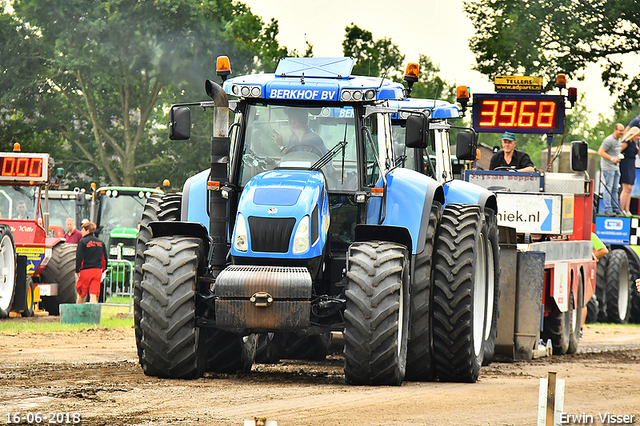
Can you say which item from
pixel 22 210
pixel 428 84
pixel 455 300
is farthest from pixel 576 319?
pixel 428 84

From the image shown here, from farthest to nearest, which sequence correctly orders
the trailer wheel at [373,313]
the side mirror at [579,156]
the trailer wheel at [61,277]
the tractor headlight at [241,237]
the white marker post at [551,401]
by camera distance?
the trailer wheel at [61,277] < the side mirror at [579,156] < the tractor headlight at [241,237] < the trailer wheel at [373,313] < the white marker post at [551,401]

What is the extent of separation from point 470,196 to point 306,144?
2947 mm

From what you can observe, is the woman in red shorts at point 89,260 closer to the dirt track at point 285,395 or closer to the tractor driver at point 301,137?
the dirt track at point 285,395

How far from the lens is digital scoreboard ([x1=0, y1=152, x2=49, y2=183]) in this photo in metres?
19.8

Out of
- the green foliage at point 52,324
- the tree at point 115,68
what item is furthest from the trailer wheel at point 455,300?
the tree at point 115,68

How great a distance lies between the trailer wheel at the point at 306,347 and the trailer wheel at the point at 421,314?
6.88 ft

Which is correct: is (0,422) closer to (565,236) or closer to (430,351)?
(430,351)

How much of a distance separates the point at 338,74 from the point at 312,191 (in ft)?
4.98

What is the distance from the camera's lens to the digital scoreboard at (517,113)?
54.5 ft

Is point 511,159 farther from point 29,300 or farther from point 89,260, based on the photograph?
point 29,300

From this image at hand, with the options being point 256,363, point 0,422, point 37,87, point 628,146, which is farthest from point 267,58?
point 0,422

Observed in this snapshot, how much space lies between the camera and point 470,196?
1173 centimetres

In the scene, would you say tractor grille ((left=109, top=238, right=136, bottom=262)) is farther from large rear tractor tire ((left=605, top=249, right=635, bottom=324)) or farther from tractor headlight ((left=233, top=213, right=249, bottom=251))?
tractor headlight ((left=233, top=213, right=249, bottom=251))

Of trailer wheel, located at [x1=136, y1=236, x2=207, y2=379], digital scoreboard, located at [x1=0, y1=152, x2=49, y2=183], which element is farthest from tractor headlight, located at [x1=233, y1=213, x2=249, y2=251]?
digital scoreboard, located at [x1=0, y1=152, x2=49, y2=183]
